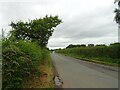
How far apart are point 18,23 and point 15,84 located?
24.8 meters

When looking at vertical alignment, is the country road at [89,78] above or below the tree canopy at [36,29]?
below

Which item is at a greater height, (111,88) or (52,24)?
(52,24)

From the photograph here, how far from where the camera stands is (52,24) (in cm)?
3516

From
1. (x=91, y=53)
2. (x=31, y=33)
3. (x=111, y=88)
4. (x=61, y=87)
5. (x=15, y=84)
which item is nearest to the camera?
(x=15, y=84)

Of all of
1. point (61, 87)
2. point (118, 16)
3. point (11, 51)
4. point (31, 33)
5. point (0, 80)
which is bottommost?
point (61, 87)

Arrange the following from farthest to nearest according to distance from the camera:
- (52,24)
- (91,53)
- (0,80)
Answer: (91,53), (52,24), (0,80)

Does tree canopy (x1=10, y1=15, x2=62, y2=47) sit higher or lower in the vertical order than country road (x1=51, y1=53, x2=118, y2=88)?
higher

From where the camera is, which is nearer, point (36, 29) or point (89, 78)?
point (89, 78)

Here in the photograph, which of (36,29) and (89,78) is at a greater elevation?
(36,29)

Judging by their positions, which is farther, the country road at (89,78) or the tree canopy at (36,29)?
the tree canopy at (36,29)

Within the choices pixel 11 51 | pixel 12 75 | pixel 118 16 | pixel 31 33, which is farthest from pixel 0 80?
pixel 118 16

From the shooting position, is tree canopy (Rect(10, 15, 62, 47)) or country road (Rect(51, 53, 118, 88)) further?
tree canopy (Rect(10, 15, 62, 47))

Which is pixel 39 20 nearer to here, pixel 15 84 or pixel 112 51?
pixel 112 51

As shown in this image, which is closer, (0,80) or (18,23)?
(0,80)
